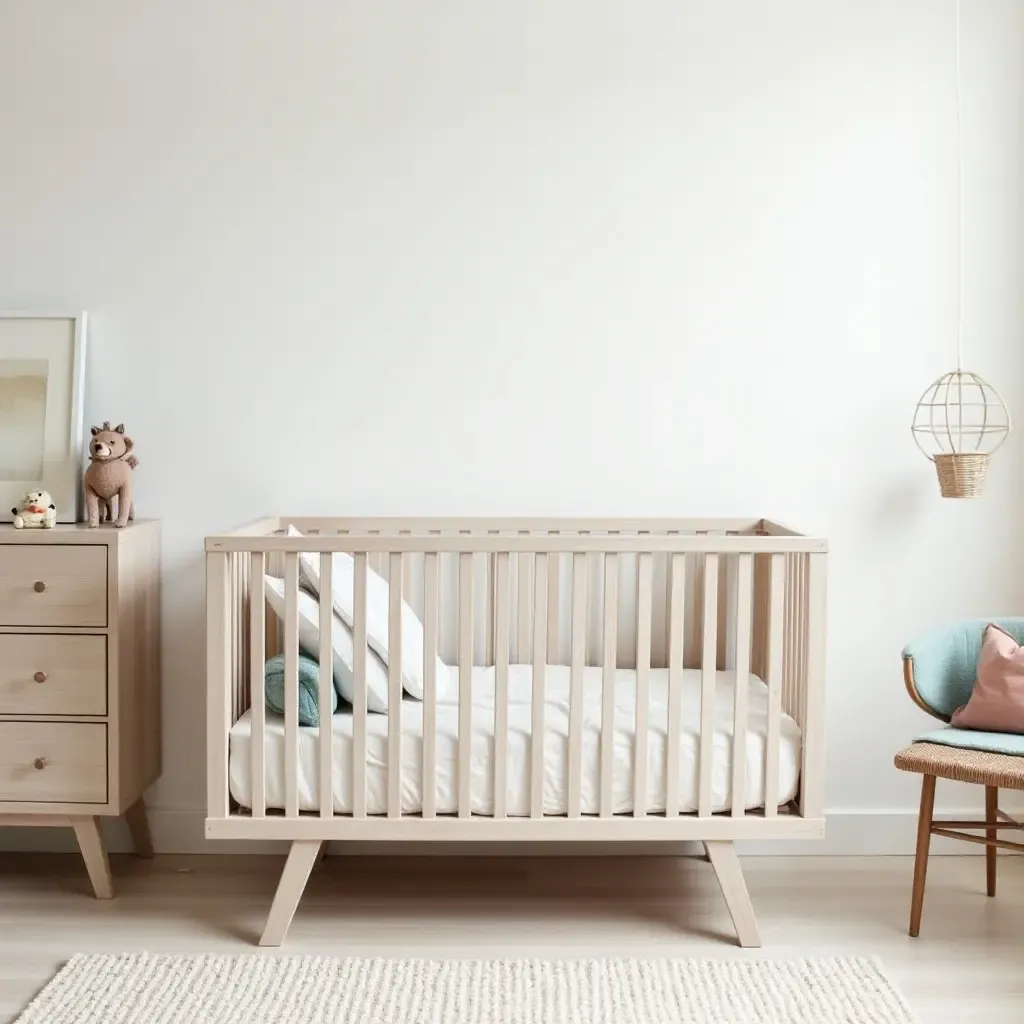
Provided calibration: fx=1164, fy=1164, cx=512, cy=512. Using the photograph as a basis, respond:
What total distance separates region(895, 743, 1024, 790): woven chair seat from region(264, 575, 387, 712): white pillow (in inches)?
41.9

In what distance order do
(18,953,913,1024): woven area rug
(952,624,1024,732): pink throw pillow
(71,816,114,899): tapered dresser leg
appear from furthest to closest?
1. (71,816,114,899): tapered dresser leg
2. (952,624,1024,732): pink throw pillow
3. (18,953,913,1024): woven area rug

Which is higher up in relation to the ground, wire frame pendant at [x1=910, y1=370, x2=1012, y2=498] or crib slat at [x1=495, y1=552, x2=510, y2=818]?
wire frame pendant at [x1=910, y1=370, x2=1012, y2=498]

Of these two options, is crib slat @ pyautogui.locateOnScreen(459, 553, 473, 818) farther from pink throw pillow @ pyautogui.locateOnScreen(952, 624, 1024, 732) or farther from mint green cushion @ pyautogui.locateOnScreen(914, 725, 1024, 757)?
pink throw pillow @ pyautogui.locateOnScreen(952, 624, 1024, 732)

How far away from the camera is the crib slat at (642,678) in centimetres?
228

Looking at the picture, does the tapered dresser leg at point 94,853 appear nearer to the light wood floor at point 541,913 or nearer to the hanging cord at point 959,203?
the light wood floor at point 541,913

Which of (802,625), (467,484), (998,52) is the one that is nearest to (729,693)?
(802,625)

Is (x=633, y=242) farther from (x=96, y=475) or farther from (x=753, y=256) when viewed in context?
(x=96, y=475)

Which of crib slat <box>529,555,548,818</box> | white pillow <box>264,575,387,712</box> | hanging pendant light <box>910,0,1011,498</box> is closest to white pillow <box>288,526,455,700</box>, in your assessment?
white pillow <box>264,575,387,712</box>

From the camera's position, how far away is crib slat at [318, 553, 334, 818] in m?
2.27

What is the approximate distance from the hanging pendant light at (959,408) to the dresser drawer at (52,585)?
6.43ft

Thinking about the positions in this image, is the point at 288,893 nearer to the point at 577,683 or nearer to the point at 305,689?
the point at 305,689

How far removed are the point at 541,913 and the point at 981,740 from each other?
987 millimetres

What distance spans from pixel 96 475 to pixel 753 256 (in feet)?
5.40

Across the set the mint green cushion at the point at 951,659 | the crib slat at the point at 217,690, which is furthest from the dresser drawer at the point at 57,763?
the mint green cushion at the point at 951,659
